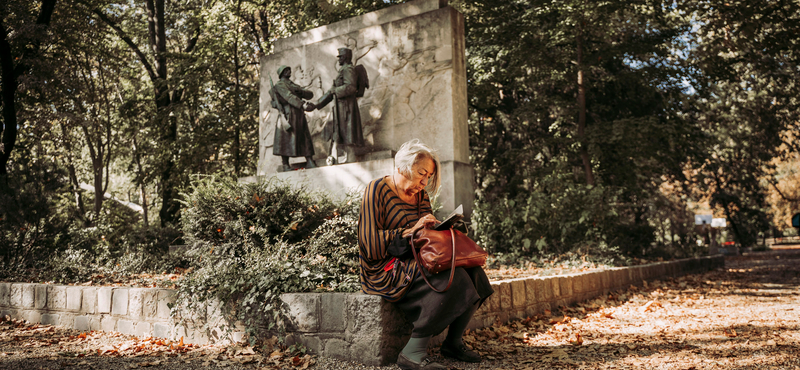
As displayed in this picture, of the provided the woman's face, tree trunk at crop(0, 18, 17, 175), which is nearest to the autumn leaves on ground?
the woman's face

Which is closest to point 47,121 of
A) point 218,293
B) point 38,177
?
point 38,177

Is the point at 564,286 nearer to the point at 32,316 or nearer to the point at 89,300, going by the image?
the point at 89,300

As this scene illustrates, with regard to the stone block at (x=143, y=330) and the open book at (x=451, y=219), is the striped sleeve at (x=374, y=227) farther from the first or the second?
the stone block at (x=143, y=330)

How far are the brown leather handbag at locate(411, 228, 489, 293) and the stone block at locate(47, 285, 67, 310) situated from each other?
4.19m

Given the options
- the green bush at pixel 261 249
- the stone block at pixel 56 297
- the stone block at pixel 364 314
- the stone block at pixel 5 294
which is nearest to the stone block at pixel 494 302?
the green bush at pixel 261 249

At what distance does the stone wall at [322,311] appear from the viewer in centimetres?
361

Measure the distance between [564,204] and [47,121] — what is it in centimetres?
997

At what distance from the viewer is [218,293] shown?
4.23 metres

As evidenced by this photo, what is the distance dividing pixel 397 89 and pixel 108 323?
5258 millimetres

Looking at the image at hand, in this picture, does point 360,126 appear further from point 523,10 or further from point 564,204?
point 523,10

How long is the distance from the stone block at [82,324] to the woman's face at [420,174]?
12.4 ft

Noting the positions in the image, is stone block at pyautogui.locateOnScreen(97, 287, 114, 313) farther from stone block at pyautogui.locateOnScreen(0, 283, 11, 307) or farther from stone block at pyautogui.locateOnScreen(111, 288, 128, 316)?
stone block at pyautogui.locateOnScreen(0, 283, 11, 307)

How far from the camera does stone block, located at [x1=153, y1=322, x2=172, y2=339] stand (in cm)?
466

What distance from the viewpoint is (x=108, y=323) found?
5.15 meters
